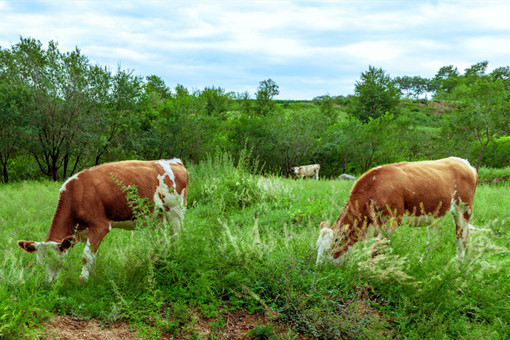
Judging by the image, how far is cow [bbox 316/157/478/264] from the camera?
4.53 metres

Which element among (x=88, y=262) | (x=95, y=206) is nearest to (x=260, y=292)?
(x=88, y=262)

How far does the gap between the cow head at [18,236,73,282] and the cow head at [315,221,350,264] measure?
3.26m

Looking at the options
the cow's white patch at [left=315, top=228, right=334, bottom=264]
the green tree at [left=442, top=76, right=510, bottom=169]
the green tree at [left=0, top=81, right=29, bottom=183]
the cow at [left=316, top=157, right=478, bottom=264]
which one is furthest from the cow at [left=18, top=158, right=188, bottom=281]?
the green tree at [left=442, top=76, right=510, bottom=169]

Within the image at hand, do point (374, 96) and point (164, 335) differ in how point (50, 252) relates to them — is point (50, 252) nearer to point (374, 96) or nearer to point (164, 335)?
point (164, 335)

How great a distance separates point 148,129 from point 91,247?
62.2ft

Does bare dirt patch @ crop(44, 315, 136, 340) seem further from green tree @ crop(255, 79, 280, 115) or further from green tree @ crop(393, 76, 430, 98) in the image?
green tree @ crop(393, 76, 430, 98)

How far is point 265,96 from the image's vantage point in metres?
45.6

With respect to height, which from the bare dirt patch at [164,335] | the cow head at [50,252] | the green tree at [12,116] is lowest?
the bare dirt patch at [164,335]

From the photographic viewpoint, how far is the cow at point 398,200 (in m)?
4.53

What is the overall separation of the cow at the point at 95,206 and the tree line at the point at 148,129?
3988 millimetres

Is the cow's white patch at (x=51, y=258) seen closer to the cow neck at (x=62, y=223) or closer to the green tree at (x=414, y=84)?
the cow neck at (x=62, y=223)

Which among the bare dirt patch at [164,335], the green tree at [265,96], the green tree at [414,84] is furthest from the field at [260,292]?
the green tree at [414,84]

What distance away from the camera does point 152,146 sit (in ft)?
73.2

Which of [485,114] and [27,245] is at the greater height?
[485,114]
